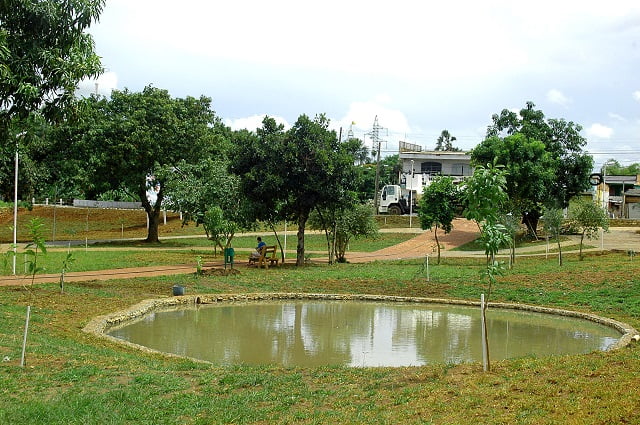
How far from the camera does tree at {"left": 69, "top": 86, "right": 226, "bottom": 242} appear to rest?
134ft

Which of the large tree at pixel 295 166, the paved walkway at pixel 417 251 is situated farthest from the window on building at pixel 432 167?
the large tree at pixel 295 166

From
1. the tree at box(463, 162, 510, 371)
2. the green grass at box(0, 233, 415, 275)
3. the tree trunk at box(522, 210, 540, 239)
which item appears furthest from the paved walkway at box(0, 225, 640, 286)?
the tree at box(463, 162, 510, 371)

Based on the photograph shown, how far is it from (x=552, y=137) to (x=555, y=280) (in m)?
27.3

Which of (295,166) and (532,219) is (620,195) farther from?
(295,166)

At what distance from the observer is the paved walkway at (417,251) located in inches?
928

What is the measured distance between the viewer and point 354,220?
3262cm

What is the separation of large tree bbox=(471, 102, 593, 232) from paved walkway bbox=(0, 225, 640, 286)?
354cm

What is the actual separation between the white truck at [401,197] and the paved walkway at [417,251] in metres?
7.42

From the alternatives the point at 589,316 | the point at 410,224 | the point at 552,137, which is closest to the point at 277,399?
the point at 589,316

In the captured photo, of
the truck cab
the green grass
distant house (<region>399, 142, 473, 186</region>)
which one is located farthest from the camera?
distant house (<region>399, 142, 473, 186</region>)

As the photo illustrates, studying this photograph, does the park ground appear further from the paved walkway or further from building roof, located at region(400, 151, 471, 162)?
building roof, located at region(400, 151, 471, 162)

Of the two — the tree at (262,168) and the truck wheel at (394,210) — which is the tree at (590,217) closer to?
the tree at (262,168)

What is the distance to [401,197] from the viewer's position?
62.8m

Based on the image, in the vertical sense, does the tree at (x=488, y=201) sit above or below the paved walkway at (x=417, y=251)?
above
